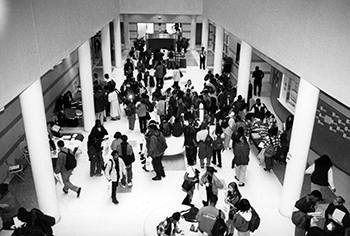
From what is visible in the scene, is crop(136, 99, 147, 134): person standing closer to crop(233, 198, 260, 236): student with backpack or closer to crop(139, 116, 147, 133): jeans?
crop(139, 116, 147, 133): jeans

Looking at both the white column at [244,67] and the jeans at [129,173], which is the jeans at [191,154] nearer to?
the jeans at [129,173]

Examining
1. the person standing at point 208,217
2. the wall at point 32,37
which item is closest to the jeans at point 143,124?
the wall at point 32,37

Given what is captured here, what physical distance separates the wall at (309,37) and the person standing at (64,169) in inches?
216

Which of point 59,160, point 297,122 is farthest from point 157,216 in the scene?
point 297,122

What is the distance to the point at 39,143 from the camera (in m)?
7.77

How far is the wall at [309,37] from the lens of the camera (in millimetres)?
5500

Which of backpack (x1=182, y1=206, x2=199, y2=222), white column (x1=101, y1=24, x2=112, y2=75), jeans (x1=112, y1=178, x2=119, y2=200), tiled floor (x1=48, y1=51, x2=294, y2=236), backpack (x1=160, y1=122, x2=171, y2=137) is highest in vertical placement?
white column (x1=101, y1=24, x2=112, y2=75)

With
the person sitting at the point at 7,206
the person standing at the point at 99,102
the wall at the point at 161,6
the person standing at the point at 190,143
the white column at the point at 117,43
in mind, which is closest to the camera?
the person sitting at the point at 7,206

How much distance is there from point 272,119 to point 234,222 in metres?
6.01

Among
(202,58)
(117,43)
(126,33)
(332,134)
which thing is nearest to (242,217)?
(332,134)

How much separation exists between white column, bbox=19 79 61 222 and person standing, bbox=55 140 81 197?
792 millimetres

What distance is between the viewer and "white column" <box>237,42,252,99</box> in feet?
46.5

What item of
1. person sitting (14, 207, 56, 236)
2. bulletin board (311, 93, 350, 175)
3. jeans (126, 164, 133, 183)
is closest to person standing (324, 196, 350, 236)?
bulletin board (311, 93, 350, 175)

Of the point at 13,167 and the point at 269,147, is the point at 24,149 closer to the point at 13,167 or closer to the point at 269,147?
the point at 13,167
